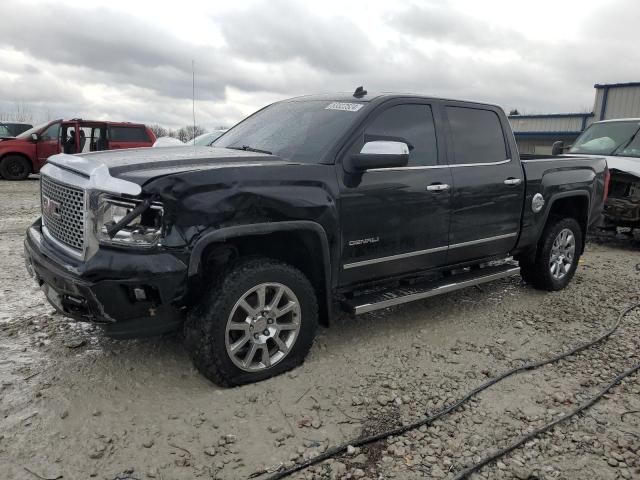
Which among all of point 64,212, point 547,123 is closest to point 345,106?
point 64,212

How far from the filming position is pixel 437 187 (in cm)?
408

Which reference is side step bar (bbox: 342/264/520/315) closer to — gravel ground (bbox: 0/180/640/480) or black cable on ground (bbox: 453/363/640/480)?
gravel ground (bbox: 0/180/640/480)

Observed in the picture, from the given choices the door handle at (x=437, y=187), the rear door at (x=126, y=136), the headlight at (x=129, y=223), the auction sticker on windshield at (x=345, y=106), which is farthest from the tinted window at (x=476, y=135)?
the rear door at (x=126, y=136)

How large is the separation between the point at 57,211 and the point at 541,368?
3.48 meters

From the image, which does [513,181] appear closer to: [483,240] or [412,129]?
[483,240]

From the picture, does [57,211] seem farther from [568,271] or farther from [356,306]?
[568,271]

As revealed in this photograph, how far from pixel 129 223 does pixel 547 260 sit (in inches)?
171

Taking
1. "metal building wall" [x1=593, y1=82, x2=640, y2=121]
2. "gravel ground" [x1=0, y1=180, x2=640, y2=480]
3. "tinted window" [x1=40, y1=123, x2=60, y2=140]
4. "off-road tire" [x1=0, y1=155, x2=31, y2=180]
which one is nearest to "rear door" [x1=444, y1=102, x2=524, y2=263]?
"gravel ground" [x1=0, y1=180, x2=640, y2=480]

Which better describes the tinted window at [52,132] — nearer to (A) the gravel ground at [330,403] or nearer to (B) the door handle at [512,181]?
(A) the gravel ground at [330,403]

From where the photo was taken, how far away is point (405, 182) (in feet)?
12.7

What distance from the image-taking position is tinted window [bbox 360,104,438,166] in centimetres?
386

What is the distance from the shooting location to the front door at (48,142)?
14727 mm

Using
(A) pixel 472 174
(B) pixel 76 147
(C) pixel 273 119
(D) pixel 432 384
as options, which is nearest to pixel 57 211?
(C) pixel 273 119

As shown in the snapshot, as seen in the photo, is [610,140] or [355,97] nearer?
[355,97]
